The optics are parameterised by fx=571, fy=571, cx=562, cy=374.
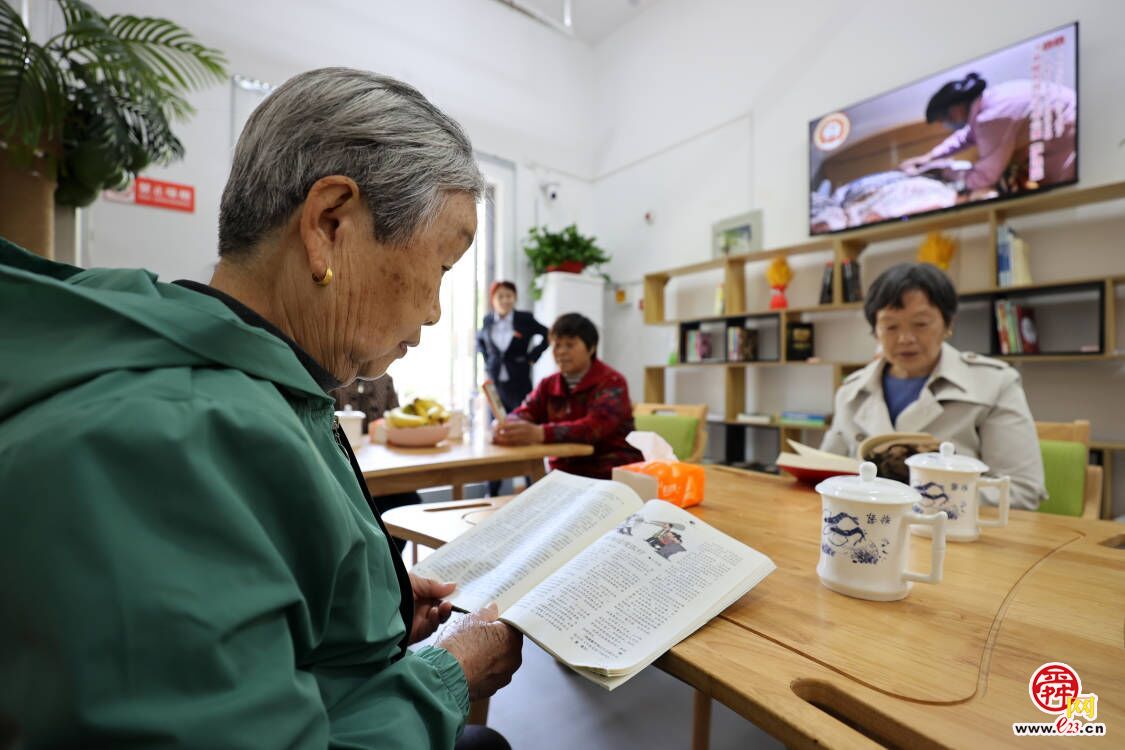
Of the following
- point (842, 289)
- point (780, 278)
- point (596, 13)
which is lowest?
point (842, 289)

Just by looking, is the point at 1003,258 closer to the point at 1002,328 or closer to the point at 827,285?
the point at 1002,328

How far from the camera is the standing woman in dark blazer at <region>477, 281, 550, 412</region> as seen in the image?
15.1 ft

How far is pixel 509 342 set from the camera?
4602 mm

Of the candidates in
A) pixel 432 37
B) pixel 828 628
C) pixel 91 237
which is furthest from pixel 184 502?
pixel 432 37

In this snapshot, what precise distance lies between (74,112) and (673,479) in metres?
2.99

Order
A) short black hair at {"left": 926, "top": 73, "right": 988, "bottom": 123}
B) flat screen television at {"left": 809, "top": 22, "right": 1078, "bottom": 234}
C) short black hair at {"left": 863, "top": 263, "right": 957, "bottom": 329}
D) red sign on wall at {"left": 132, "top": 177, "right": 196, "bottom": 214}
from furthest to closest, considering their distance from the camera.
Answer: red sign on wall at {"left": 132, "top": 177, "right": 196, "bottom": 214}
short black hair at {"left": 926, "top": 73, "right": 988, "bottom": 123}
flat screen television at {"left": 809, "top": 22, "right": 1078, "bottom": 234}
short black hair at {"left": 863, "top": 263, "right": 957, "bottom": 329}

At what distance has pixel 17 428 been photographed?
0.34 m

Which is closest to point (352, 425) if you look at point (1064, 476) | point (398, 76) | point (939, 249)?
point (1064, 476)

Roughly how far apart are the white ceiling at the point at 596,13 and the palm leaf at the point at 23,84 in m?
3.87

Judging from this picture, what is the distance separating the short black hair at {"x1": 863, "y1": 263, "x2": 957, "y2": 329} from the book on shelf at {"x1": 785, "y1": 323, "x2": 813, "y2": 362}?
2.24 m

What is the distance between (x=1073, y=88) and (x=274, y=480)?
3.93 metres

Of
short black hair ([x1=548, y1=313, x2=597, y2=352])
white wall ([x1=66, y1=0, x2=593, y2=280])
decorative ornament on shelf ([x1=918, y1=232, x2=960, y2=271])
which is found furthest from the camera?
white wall ([x1=66, y1=0, x2=593, y2=280])

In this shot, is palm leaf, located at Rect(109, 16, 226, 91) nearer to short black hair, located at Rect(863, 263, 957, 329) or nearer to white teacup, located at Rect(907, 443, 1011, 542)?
short black hair, located at Rect(863, 263, 957, 329)

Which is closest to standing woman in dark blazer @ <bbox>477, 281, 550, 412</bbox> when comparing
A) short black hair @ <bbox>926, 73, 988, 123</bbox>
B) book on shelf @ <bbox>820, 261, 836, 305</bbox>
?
book on shelf @ <bbox>820, 261, 836, 305</bbox>
